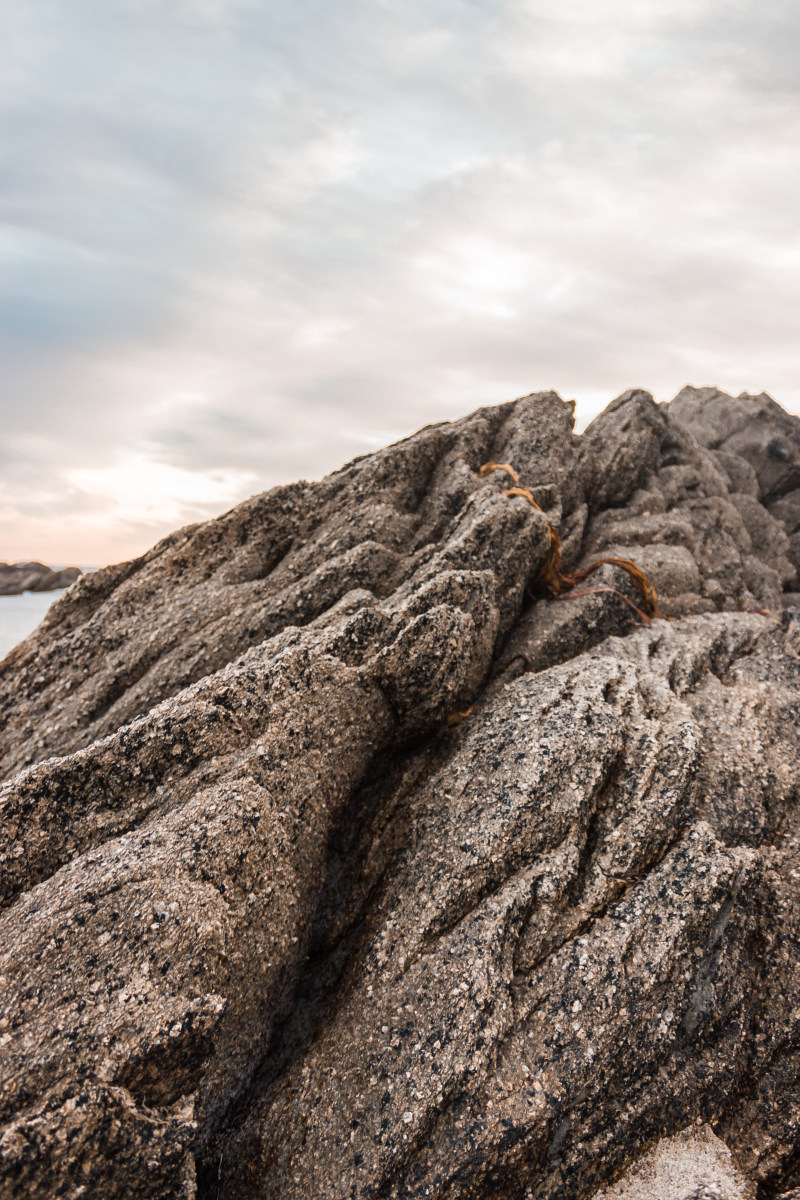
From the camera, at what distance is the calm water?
45.6 meters

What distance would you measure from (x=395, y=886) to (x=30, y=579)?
121001mm

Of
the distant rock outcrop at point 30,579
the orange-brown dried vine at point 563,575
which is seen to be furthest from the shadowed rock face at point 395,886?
the distant rock outcrop at point 30,579

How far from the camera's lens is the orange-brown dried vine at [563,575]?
1380 cm

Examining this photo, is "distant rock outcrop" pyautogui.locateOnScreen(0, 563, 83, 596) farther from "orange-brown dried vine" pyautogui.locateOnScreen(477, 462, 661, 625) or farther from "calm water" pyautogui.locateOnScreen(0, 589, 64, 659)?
"orange-brown dried vine" pyautogui.locateOnScreen(477, 462, 661, 625)

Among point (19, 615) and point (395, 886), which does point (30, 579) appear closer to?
point (19, 615)

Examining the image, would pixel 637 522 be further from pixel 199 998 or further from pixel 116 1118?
pixel 116 1118

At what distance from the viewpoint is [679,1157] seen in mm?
7469

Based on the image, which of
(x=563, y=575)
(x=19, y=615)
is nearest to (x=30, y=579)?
(x=19, y=615)

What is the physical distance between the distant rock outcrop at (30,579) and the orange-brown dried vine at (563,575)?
4206 inches

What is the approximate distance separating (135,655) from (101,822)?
423cm

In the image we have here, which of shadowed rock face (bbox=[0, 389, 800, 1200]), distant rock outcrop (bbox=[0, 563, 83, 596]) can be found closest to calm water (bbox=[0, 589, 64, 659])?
distant rock outcrop (bbox=[0, 563, 83, 596])

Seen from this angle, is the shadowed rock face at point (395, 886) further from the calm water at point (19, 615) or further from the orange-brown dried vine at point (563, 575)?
the calm water at point (19, 615)

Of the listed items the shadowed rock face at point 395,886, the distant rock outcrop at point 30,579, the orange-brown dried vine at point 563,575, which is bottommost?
the shadowed rock face at point 395,886

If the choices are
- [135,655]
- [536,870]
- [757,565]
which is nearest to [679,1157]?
[536,870]
